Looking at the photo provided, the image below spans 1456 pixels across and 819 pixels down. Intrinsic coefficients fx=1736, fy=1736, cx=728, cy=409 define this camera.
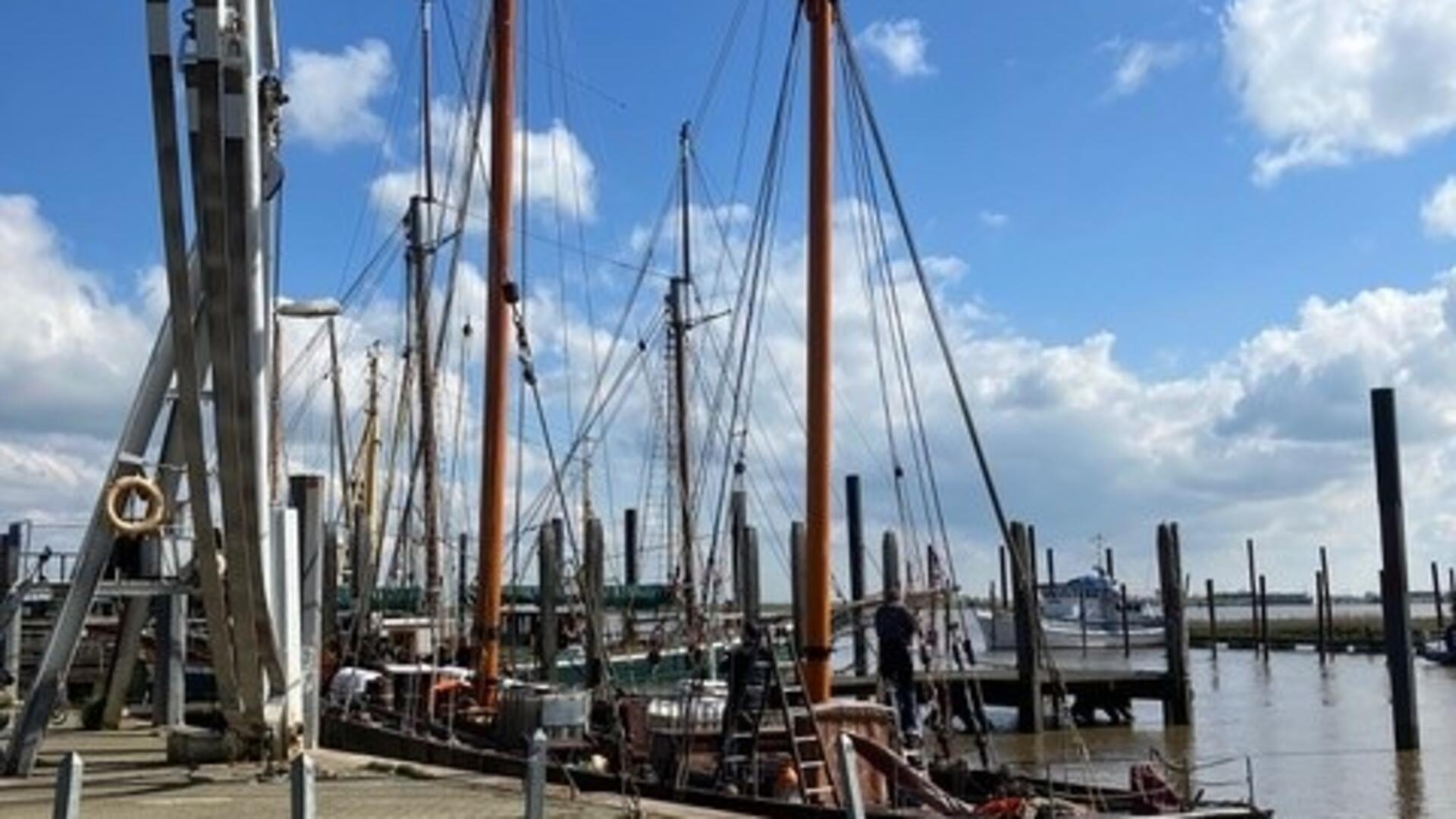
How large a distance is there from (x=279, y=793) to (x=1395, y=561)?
29.7 metres

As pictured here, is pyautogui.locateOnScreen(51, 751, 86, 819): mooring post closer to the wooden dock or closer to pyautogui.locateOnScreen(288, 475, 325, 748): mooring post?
pyautogui.locateOnScreen(288, 475, 325, 748): mooring post

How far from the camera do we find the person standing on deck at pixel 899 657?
2197 centimetres

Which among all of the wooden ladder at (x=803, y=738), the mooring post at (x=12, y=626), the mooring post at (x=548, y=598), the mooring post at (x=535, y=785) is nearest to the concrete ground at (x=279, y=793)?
the wooden ladder at (x=803, y=738)

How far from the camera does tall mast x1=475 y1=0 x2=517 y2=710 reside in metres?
28.2

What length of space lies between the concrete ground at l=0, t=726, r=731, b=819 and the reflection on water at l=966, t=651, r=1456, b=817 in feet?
19.6

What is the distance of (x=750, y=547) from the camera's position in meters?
57.4

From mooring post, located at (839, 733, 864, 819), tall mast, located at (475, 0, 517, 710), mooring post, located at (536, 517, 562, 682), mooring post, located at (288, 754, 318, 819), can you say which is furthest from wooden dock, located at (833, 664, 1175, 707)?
mooring post, located at (288, 754, 318, 819)

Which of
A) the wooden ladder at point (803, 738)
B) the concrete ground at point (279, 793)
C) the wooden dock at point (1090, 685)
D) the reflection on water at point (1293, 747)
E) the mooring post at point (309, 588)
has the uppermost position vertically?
the mooring post at point (309, 588)

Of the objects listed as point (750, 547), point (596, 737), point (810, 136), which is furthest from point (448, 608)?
point (810, 136)

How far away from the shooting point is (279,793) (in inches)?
734

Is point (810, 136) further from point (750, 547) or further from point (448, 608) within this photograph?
point (750, 547)

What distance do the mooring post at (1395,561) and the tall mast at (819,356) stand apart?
22896 mm

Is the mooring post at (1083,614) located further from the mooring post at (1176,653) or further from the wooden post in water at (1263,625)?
the mooring post at (1176,653)

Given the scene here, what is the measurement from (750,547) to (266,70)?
37.9m
